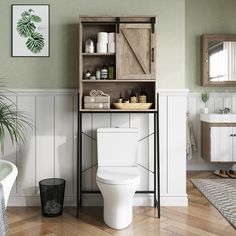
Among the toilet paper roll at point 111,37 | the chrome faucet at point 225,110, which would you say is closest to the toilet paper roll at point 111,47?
the toilet paper roll at point 111,37

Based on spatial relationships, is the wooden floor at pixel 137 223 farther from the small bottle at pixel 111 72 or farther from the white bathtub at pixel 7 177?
the small bottle at pixel 111 72

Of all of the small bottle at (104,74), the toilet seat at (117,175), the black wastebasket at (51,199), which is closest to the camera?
the toilet seat at (117,175)

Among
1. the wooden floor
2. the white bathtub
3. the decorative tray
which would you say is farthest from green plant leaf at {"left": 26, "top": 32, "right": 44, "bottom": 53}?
the wooden floor

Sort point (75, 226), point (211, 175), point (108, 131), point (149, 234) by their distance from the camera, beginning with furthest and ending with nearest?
point (211, 175) → point (108, 131) → point (75, 226) → point (149, 234)

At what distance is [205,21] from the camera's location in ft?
14.4

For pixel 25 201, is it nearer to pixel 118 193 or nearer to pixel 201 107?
pixel 118 193

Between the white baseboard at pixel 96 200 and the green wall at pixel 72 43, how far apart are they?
112 cm

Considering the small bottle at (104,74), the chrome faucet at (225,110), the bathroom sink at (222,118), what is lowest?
the bathroom sink at (222,118)

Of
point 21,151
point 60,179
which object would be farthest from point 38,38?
point 60,179

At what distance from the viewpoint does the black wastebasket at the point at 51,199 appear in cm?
271

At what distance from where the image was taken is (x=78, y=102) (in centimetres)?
284

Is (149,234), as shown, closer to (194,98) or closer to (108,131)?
(108,131)

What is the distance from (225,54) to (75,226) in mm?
3277

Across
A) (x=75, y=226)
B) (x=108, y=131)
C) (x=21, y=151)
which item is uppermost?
(x=108, y=131)
